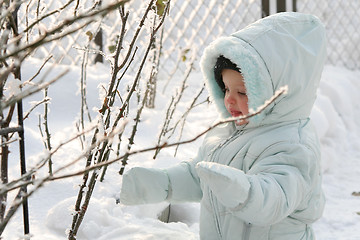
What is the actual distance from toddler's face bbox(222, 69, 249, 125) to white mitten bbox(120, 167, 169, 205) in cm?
33

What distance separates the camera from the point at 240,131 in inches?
71.7

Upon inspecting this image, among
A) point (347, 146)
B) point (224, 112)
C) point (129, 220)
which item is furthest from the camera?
point (347, 146)

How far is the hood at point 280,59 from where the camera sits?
5.53 ft

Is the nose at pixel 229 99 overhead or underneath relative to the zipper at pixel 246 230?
overhead

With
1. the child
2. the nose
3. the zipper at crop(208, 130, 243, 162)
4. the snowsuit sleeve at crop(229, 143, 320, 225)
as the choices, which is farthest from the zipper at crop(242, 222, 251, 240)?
the nose

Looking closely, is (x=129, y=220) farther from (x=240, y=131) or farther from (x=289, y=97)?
(x=289, y=97)

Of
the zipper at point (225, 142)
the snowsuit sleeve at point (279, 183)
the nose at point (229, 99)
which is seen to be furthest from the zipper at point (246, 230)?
the nose at point (229, 99)

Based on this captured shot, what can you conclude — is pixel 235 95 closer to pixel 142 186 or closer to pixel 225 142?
pixel 225 142

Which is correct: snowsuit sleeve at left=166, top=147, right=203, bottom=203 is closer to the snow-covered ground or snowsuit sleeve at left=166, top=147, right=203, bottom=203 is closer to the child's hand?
the snow-covered ground

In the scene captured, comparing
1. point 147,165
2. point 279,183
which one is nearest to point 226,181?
point 279,183

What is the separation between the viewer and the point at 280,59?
1695 mm

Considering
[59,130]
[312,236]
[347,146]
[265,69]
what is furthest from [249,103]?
[347,146]

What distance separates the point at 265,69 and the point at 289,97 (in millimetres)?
118

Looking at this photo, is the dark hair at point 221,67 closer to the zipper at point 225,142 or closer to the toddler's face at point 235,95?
the toddler's face at point 235,95
